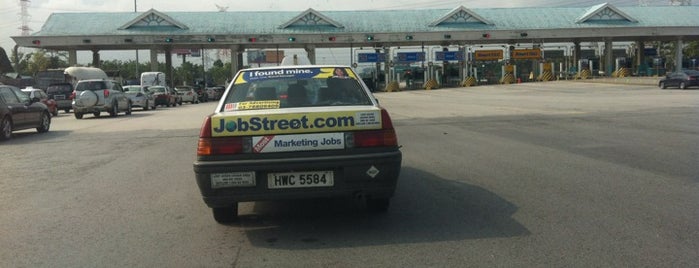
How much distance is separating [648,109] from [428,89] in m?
38.5

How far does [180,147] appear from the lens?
41.3 ft

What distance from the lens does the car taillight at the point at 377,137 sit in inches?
213

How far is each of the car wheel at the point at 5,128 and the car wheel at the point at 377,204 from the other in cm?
1219

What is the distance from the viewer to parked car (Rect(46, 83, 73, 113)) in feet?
104

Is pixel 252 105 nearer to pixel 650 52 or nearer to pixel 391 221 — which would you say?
A: pixel 391 221

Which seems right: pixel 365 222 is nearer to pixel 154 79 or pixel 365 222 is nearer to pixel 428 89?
pixel 154 79

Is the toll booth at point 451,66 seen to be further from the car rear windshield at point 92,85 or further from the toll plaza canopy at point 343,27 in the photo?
the car rear windshield at point 92,85

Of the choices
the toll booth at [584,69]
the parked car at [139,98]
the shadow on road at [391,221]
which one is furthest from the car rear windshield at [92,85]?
the toll booth at [584,69]

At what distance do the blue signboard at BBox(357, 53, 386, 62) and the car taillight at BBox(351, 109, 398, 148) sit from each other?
54944 mm

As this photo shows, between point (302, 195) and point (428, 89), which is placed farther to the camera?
point (428, 89)

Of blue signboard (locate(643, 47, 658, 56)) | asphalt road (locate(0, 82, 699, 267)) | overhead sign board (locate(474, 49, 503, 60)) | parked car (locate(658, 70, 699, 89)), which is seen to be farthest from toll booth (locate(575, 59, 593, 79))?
asphalt road (locate(0, 82, 699, 267))

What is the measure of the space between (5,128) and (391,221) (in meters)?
12.7

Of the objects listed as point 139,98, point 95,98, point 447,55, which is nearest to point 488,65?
point 447,55

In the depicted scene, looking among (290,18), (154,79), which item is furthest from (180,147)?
(290,18)
